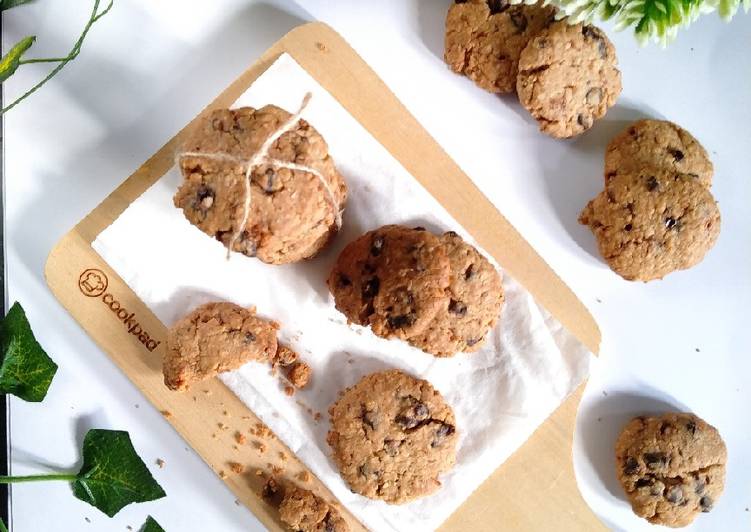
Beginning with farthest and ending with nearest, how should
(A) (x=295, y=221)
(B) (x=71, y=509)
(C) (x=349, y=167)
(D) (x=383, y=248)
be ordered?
(B) (x=71, y=509)
(C) (x=349, y=167)
(D) (x=383, y=248)
(A) (x=295, y=221)

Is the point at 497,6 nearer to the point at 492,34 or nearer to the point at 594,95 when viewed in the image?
the point at 492,34

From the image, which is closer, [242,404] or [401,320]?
[401,320]

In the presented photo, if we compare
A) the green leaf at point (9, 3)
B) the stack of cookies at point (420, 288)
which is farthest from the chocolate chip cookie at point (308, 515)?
the green leaf at point (9, 3)

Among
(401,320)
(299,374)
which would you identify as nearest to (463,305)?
(401,320)

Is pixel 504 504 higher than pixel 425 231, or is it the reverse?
pixel 425 231

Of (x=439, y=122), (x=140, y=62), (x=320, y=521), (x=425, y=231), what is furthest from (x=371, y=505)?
(x=140, y=62)

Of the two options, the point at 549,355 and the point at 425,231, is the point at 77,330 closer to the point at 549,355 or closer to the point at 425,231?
the point at 425,231
